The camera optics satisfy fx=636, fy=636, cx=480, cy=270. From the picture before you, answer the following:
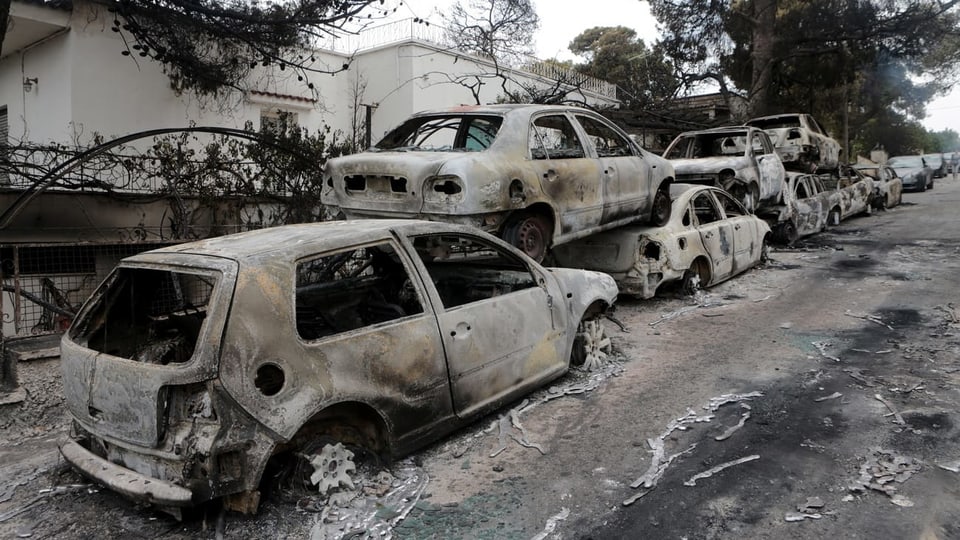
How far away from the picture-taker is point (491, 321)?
Result: 4227 mm

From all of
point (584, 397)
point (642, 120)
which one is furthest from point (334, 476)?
point (642, 120)

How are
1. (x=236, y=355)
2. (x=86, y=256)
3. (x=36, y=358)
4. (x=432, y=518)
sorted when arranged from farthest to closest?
(x=86, y=256), (x=36, y=358), (x=432, y=518), (x=236, y=355)

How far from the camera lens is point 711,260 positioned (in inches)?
332

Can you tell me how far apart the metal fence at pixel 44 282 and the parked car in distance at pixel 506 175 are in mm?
2587

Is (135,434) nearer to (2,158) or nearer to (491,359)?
(491,359)

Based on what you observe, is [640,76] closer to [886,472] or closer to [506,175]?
[506,175]

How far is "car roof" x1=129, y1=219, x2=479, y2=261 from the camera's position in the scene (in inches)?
133

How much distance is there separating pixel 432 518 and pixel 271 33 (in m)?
7.46

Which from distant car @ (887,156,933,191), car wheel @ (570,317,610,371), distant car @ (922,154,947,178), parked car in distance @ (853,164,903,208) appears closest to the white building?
car wheel @ (570,317,610,371)

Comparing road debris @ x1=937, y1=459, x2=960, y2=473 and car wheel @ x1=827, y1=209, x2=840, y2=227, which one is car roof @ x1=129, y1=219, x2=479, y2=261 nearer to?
road debris @ x1=937, y1=459, x2=960, y2=473

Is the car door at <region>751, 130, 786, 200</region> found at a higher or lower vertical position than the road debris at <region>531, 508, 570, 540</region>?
higher

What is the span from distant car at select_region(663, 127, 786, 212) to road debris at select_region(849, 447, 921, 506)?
768 centimetres

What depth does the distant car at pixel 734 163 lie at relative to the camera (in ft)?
35.3

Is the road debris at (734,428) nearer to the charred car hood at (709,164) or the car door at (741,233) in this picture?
the car door at (741,233)
